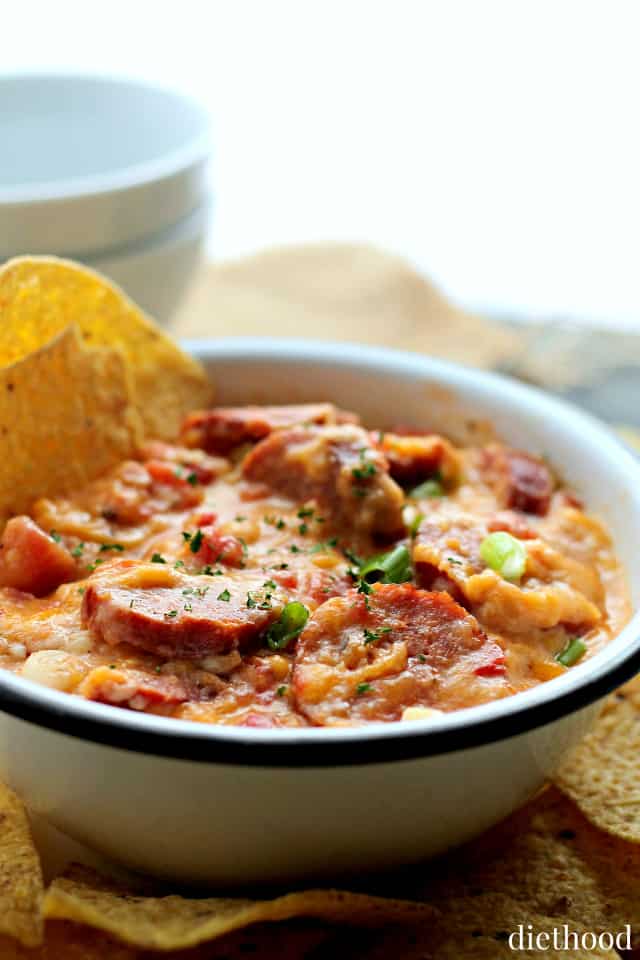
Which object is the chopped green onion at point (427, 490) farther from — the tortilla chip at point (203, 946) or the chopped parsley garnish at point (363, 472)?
the tortilla chip at point (203, 946)

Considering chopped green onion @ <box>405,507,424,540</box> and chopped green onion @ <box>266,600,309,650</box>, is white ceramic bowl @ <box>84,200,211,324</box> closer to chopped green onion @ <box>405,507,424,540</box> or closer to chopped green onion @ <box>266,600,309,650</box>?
chopped green onion @ <box>405,507,424,540</box>

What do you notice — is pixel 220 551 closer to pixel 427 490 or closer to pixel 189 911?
pixel 427 490

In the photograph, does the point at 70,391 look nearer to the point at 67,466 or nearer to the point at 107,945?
the point at 67,466

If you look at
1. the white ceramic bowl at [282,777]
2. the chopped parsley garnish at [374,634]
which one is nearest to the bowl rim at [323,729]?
the white ceramic bowl at [282,777]

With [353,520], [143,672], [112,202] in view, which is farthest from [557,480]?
[112,202]

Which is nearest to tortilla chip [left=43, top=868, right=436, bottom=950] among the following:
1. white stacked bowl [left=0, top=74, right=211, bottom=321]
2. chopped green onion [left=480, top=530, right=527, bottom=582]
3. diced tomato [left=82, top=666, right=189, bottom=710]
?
diced tomato [left=82, top=666, right=189, bottom=710]
